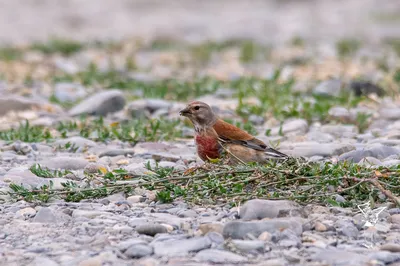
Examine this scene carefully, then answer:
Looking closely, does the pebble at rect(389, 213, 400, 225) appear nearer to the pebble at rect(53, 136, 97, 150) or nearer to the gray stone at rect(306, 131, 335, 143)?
the gray stone at rect(306, 131, 335, 143)

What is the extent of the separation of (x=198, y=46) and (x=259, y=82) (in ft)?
14.1

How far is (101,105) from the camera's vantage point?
8.85 m

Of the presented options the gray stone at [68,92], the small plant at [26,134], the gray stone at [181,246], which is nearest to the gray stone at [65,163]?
the small plant at [26,134]

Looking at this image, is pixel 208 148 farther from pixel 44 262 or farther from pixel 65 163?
pixel 44 262

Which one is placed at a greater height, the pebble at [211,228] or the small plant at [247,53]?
the pebble at [211,228]

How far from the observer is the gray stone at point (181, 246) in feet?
13.7

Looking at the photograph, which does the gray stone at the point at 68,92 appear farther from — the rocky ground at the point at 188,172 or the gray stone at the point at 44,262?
A: the gray stone at the point at 44,262

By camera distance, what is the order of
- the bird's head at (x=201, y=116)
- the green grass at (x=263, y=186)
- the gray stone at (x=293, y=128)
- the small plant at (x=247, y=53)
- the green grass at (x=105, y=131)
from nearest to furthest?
the green grass at (x=263, y=186) → the bird's head at (x=201, y=116) → the green grass at (x=105, y=131) → the gray stone at (x=293, y=128) → the small plant at (x=247, y=53)

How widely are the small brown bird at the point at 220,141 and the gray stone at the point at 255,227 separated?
1457 millimetres

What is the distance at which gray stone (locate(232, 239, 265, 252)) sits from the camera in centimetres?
419

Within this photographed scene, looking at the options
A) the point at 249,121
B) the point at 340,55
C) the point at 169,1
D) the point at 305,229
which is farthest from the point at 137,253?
the point at 169,1

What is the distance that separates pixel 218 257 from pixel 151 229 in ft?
1.67

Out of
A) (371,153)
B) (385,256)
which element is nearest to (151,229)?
(385,256)

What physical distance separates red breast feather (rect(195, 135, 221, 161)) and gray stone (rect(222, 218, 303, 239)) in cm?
164
